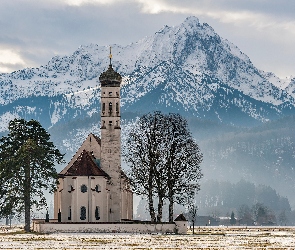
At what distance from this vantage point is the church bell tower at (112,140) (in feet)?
496

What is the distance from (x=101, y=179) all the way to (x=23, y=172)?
17471mm

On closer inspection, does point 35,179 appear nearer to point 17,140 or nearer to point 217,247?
point 17,140

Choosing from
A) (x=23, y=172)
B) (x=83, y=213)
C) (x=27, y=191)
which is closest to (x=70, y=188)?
(x=83, y=213)

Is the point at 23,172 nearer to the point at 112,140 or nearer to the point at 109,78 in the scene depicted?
the point at 112,140

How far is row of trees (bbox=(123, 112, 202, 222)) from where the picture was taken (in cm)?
13525

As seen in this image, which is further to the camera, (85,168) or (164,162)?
(85,168)

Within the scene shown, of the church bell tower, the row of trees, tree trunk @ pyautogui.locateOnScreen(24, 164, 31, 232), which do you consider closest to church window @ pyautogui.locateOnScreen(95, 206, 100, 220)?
the church bell tower

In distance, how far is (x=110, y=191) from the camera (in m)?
151

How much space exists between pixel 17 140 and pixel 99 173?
51.9ft

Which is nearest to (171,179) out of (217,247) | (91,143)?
(91,143)

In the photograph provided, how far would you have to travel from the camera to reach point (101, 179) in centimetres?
14912

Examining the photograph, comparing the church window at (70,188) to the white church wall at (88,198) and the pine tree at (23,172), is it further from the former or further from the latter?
the pine tree at (23,172)

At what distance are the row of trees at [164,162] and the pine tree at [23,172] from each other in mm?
11920

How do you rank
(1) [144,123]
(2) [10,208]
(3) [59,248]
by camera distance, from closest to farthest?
(3) [59,248]
(2) [10,208]
(1) [144,123]
